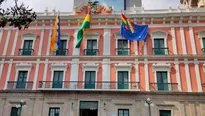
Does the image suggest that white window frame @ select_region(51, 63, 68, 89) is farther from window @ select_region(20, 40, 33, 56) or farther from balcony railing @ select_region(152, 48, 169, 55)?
balcony railing @ select_region(152, 48, 169, 55)

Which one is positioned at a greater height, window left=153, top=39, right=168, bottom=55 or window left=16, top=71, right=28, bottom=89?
window left=153, top=39, right=168, bottom=55

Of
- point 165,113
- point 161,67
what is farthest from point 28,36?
point 165,113

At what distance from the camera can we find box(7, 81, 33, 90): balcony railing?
2086 centimetres

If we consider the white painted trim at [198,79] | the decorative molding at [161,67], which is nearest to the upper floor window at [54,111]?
the decorative molding at [161,67]

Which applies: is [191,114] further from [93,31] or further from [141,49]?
[93,31]

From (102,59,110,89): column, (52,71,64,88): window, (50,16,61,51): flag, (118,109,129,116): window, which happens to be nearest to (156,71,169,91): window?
(118,109,129,116): window

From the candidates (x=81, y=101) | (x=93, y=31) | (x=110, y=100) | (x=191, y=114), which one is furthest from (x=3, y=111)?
(x=191, y=114)

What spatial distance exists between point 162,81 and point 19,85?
12.3m

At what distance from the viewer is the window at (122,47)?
21703 mm

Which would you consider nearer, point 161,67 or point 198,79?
point 198,79

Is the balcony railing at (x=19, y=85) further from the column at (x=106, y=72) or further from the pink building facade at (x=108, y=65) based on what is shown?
the column at (x=106, y=72)

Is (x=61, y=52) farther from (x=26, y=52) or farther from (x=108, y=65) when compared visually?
(x=108, y=65)

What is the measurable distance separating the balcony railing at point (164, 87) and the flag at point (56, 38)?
29.4ft

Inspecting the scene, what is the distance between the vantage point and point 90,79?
2097cm
